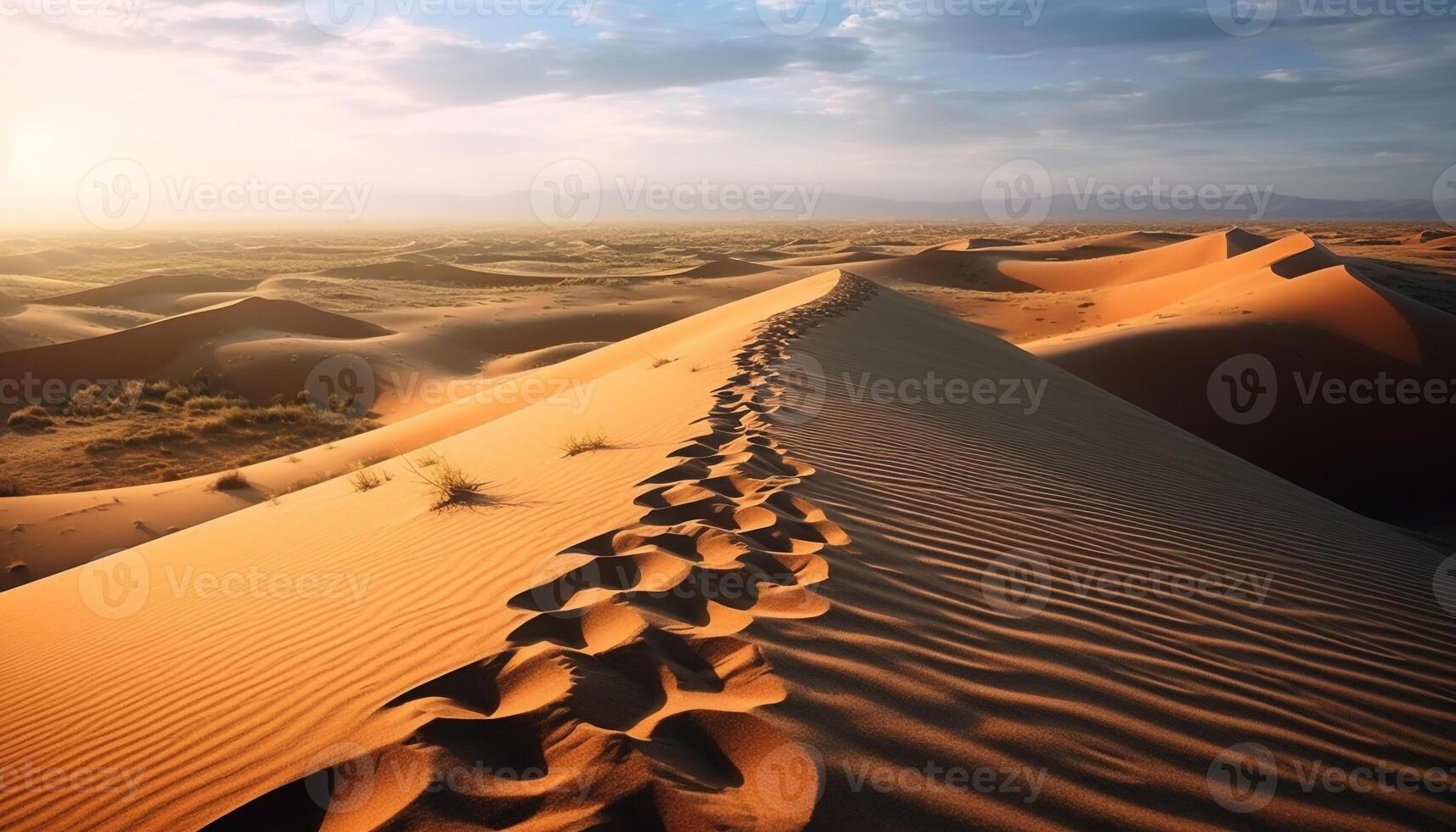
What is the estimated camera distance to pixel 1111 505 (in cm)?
514

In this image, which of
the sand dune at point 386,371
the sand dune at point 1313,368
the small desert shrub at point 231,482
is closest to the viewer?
the sand dune at point 386,371

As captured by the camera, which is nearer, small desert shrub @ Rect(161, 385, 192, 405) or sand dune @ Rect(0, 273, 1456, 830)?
sand dune @ Rect(0, 273, 1456, 830)

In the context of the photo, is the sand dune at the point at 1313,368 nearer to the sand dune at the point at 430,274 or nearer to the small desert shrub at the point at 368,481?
the small desert shrub at the point at 368,481

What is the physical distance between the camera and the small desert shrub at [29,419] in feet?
46.7

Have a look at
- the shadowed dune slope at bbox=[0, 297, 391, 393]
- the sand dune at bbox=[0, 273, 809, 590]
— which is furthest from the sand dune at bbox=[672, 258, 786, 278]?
the shadowed dune slope at bbox=[0, 297, 391, 393]

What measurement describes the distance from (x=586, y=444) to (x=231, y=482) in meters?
6.99

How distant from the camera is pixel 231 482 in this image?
10266 millimetres

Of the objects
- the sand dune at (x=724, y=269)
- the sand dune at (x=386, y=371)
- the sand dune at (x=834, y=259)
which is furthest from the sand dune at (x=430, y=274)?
the sand dune at (x=834, y=259)

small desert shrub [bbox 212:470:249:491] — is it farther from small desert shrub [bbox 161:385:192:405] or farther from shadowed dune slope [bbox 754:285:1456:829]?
shadowed dune slope [bbox 754:285:1456:829]

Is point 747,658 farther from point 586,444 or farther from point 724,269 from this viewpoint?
point 724,269

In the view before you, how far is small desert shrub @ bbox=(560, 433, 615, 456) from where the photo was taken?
6.21 meters

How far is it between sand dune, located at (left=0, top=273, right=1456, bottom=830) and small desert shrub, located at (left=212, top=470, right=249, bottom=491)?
446 cm

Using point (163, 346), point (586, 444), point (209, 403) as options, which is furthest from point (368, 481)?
point (163, 346)

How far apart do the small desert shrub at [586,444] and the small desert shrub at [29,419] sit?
14180 mm
